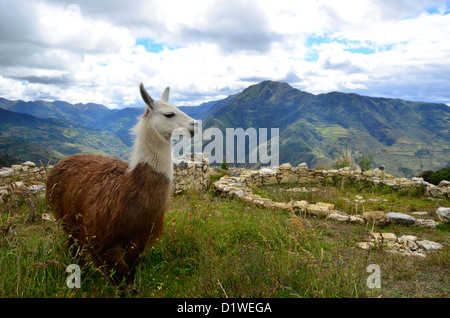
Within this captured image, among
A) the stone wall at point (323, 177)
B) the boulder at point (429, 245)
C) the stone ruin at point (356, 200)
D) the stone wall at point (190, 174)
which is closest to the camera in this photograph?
the boulder at point (429, 245)

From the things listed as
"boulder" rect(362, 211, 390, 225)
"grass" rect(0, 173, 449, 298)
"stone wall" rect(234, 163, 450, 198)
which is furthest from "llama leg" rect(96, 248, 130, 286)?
"stone wall" rect(234, 163, 450, 198)

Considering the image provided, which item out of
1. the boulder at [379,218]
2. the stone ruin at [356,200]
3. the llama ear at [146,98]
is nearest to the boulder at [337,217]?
the stone ruin at [356,200]

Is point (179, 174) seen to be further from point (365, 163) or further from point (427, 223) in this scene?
point (365, 163)

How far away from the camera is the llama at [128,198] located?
3.24m

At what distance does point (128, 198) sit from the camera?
3.24m

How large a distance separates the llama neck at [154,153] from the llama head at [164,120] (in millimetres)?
99

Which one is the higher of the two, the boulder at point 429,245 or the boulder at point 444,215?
the boulder at point 444,215

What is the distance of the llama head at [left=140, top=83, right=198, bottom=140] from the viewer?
3488 millimetres

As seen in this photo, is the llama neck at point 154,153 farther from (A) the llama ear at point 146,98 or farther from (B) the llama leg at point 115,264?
(B) the llama leg at point 115,264

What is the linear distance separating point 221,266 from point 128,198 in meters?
1.56

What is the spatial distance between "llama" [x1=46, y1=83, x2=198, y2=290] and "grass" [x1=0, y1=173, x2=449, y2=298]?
0.88 feet

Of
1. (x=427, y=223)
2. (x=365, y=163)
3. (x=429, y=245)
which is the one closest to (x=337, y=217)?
(x=429, y=245)
